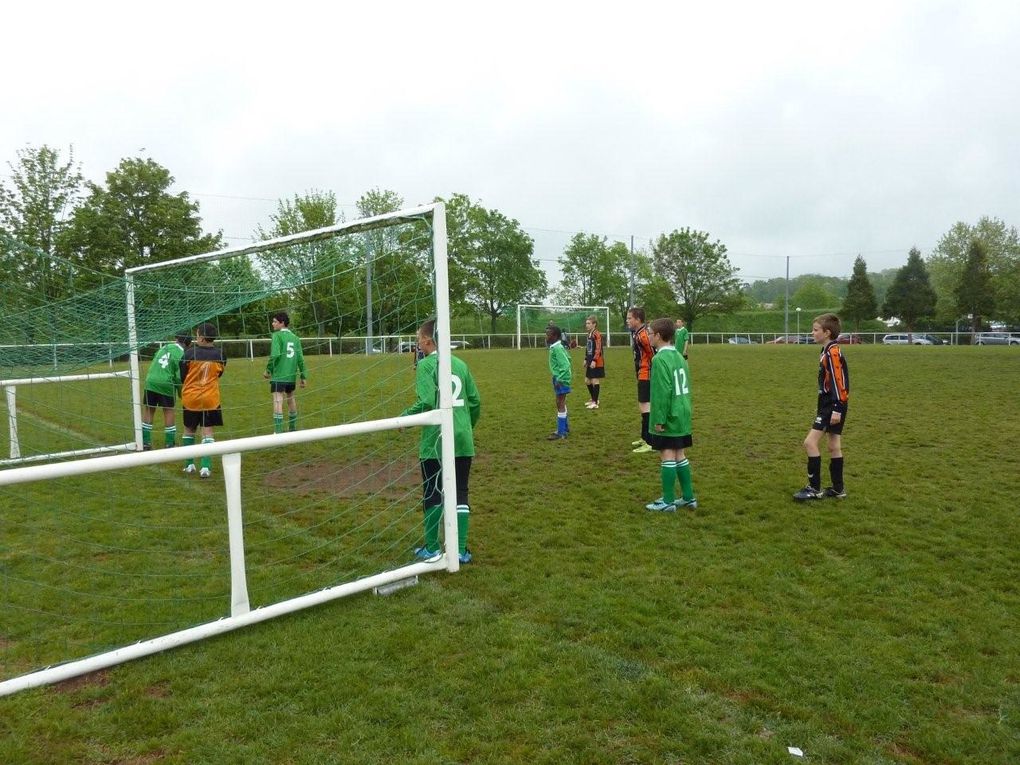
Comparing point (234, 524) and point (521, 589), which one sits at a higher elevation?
point (234, 524)

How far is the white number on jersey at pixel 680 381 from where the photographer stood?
6141 mm

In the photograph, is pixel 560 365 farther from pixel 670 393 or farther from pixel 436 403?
pixel 436 403

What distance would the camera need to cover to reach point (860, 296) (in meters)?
66.5

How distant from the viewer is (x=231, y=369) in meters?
12.9

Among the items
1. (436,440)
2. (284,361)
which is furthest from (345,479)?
(436,440)

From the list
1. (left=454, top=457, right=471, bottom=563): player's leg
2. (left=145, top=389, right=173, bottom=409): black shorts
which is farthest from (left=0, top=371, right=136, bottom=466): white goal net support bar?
(left=454, top=457, right=471, bottom=563): player's leg

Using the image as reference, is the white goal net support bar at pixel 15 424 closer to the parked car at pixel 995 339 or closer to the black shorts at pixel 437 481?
the black shorts at pixel 437 481

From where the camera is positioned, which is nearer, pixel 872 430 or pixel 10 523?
pixel 10 523

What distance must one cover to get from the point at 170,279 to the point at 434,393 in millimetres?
4908

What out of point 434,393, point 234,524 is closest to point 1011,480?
point 434,393

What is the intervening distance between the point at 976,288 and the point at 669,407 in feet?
210

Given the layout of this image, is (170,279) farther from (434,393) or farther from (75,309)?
(434,393)

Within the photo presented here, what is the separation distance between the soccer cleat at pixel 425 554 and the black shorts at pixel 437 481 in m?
0.34

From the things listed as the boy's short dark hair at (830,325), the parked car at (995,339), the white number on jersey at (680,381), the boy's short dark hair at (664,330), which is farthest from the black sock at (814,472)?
the parked car at (995,339)
